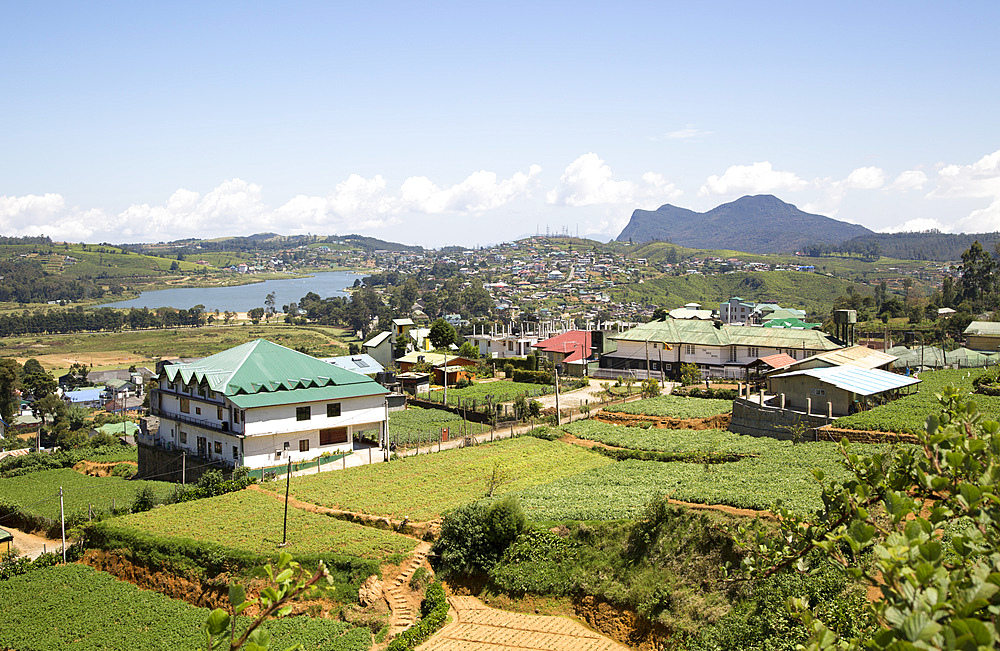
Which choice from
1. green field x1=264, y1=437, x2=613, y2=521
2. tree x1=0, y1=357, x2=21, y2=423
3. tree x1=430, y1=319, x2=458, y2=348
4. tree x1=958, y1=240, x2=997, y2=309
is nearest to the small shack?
green field x1=264, y1=437, x2=613, y2=521

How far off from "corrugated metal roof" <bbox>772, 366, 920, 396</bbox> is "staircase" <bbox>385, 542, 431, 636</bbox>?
59.8 ft

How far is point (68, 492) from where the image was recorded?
2884 centimetres

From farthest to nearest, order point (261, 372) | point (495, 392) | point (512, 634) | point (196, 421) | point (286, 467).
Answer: point (495, 392), point (196, 421), point (261, 372), point (286, 467), point (512, 634)

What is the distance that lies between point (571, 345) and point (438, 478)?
114ft

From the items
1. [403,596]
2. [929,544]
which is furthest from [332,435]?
[929,544]

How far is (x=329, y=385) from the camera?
1244 inches

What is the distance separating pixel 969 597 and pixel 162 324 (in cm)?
14437

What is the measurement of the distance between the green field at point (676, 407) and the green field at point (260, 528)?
1848 centimetres

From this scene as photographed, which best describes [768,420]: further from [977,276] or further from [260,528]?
[977,276]

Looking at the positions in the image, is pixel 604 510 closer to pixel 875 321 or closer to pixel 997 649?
pixel 997 649

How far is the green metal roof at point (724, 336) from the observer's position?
155 ft

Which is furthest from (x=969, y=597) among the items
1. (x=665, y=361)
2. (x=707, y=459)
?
(x=665, y=361)

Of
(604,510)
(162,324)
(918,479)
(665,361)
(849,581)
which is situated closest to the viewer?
(918,479)

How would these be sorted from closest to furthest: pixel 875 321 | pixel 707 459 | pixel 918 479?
pixel 918 479 → pixel 707 459 → pixel 875 321
